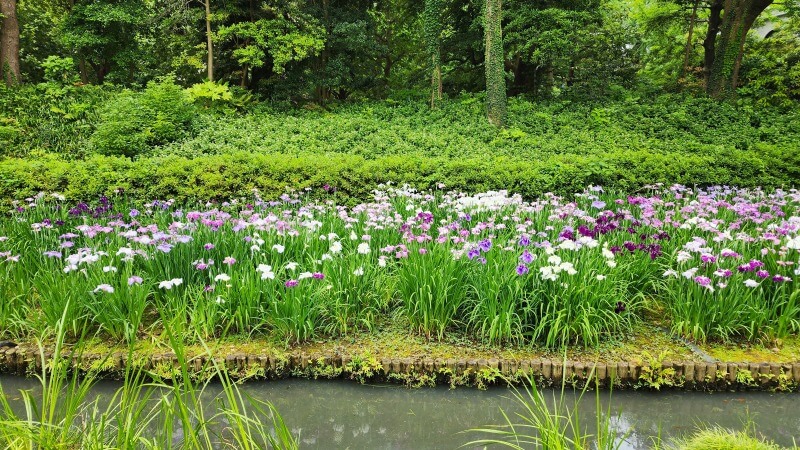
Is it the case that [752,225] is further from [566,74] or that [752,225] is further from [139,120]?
[566,74]

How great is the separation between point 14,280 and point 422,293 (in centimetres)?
332

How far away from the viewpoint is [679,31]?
2008 cm

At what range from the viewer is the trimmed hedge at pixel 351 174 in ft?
20.8

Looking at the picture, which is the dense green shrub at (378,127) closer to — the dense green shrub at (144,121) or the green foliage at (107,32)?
the dense green shrub at (144,121)

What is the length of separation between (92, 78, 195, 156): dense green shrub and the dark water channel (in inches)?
281

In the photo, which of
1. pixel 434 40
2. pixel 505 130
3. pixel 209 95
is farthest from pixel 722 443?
pixel 434 40

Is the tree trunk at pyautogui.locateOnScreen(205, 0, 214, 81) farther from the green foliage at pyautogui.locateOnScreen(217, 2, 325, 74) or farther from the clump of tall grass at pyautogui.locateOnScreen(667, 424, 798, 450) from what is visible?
the clump of tall grass at pyautogui.locateOnScreen(667, 424, 798, 450)

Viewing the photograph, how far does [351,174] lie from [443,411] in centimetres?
463

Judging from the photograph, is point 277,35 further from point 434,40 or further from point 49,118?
point 49,118

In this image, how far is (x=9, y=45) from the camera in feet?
39.3

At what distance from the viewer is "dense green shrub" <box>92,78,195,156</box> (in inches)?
368

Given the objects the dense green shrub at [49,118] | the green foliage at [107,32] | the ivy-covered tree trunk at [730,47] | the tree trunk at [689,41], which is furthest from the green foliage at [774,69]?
the green foliage at [107,32]

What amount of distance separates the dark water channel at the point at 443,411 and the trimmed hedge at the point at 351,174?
3.69m

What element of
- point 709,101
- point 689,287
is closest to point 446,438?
point 689,287
